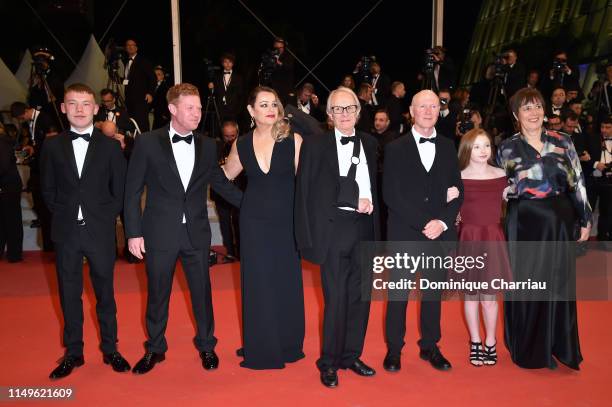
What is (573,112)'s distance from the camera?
7711mm

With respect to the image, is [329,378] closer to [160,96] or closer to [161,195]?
[161,195]

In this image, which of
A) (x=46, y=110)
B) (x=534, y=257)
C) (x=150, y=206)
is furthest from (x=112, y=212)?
(x=46, y=110)

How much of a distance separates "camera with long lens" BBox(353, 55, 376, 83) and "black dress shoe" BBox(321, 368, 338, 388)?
6795mm

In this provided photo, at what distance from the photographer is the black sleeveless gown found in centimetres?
369

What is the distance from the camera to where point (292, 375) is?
364cm

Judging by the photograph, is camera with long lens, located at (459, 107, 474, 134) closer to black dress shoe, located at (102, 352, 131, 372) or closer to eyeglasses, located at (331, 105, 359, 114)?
eyeglasses, located at (331, 105, 359, 114)

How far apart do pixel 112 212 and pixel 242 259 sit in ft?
2.85

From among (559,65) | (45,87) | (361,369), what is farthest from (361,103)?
(361,369)

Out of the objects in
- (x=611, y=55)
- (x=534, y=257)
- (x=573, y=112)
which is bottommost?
(x=534, y=257)

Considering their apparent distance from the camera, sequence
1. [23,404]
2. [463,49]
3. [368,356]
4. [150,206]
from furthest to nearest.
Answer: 1. [463,49]
2. [368,356]
3. [150,206]
4. [23,404]

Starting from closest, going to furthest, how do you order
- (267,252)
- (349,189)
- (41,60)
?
(349,189), (267,252), (41,60)

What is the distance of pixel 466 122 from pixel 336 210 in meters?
4.67

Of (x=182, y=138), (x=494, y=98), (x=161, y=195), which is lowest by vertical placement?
(x=161, y=195)

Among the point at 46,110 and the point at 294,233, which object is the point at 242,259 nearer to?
the point at 294,233
